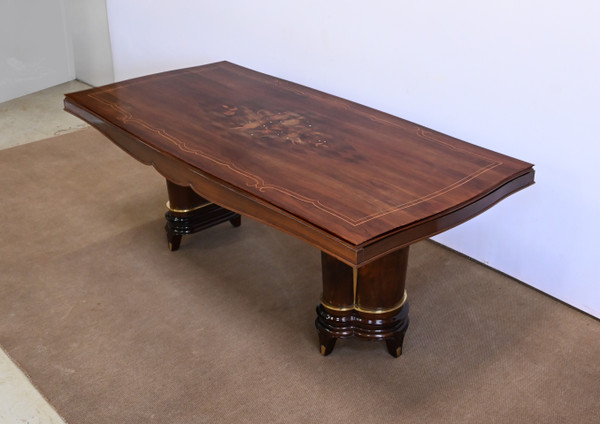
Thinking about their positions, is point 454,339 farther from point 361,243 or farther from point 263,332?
point 361,243

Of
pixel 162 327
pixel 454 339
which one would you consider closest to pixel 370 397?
pixel 454 339

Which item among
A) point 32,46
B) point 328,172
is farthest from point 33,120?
point 328,172

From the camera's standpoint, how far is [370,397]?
2.27 meters

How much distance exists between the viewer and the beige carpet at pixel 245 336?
7.33 feet

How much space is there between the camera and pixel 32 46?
4.69 metres

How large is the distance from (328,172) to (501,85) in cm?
88

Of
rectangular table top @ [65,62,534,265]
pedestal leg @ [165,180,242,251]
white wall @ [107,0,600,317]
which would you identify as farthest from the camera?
pedestal leg @ [165,180,242,251]

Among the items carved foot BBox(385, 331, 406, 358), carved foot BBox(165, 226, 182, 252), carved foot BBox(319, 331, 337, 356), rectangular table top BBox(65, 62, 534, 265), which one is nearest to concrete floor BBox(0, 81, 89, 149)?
rectangular table top BBox(65, 62, 534, 265)

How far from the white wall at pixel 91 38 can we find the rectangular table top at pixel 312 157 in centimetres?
187

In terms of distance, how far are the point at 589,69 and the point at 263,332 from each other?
1479 millimetres

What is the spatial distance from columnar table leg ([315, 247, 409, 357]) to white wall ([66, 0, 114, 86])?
122 inches

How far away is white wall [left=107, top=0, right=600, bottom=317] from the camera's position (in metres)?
2.48

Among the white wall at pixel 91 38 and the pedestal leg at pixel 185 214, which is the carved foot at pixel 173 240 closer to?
the pedestal leg at pixel 185 214

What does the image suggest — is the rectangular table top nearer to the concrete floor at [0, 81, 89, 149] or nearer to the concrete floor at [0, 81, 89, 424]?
the concrete floor at [0, 81, 89, 424]
